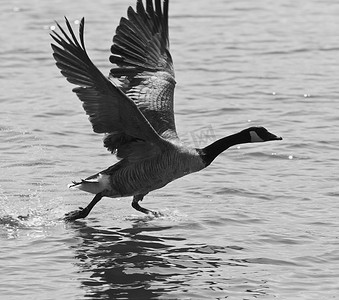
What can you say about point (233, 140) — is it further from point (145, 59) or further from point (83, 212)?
point (83, 212)

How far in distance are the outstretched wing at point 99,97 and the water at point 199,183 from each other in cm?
114

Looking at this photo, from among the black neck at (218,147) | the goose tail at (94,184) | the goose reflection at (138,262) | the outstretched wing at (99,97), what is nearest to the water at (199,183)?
the goose reflection at (138,262)

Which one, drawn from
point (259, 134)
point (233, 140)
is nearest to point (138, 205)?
point (233, 140)

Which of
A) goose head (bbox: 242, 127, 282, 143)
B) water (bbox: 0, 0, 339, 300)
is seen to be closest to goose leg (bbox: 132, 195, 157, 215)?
water (bbox: 0, 0, 339, 300)

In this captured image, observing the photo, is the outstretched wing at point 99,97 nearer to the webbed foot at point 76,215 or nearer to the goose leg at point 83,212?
the goose leg at point 83,212

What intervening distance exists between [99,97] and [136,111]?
1.30 feet

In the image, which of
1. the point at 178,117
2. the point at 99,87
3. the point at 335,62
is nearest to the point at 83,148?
the point at 178,117

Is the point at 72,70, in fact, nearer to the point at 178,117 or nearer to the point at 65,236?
the point at 65,236

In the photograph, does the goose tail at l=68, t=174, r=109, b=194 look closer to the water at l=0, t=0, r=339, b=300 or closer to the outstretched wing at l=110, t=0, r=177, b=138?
the water at l=0, t=0, r=339, b=300

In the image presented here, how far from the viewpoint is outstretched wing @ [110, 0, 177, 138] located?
36.3 ft

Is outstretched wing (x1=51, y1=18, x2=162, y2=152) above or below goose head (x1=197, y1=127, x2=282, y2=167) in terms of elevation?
above

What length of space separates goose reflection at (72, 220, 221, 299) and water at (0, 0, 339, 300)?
0.02 metres

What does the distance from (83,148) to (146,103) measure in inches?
101

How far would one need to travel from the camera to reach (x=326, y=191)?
11.6 m
